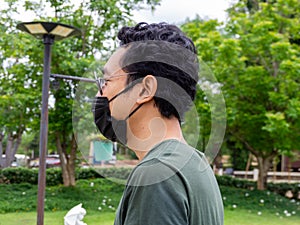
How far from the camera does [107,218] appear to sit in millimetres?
7043

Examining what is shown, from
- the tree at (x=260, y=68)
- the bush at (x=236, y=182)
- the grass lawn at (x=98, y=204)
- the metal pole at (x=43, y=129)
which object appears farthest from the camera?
the bush at (x=236, y=182)

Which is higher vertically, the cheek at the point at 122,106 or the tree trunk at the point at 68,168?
the cheek at the point at 122,106

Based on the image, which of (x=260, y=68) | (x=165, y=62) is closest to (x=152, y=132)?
(x=165, y=62)

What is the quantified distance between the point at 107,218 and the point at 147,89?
20.9 ft

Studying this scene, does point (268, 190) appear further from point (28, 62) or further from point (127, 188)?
point (127, 188)

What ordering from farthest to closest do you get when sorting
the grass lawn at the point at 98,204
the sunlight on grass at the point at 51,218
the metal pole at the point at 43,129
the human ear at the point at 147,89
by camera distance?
the grass lawn at the point at 98,204, the sunlight on grass at the point at 51,218, the metal pole at the point at 43,129, the human ear at the point at 147,89

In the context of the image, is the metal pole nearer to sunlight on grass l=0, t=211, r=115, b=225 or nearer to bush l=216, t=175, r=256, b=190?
sunlight on grass l=0, t=211, r=115, b=225

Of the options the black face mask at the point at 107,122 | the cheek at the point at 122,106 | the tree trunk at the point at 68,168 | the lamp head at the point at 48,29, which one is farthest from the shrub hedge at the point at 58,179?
the cheek at the point at 122,106

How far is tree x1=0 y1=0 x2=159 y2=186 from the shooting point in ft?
25.5

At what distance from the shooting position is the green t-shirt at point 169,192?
2.43 feet

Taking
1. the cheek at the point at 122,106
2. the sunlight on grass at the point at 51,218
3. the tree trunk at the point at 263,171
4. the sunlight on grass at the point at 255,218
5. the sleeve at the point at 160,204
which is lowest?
the sunlight on grass at the point at 255,218

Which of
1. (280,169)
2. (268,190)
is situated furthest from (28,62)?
(280,169)

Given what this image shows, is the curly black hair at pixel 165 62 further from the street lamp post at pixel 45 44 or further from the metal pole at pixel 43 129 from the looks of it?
the metal pole at pixel 43 129

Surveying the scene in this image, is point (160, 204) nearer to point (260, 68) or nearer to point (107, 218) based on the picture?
point (107, 218)
